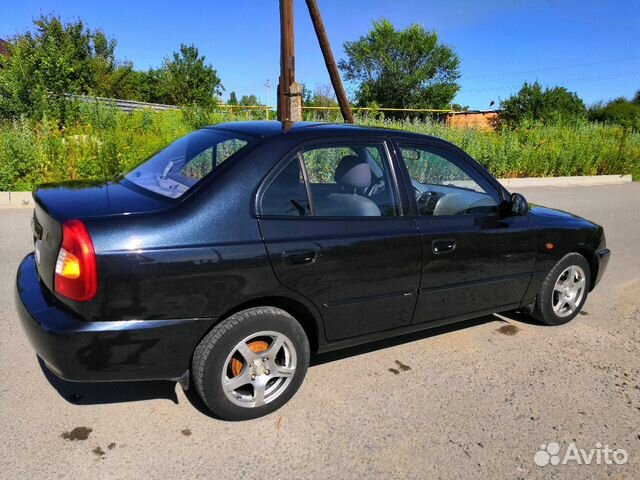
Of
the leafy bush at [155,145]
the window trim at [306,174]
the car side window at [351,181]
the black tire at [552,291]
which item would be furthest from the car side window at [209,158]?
the black tire at [552,291]

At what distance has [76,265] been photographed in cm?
238

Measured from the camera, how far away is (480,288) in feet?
12.0

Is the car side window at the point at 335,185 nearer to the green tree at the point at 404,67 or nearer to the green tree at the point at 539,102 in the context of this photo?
the green tree at the point at 539,102

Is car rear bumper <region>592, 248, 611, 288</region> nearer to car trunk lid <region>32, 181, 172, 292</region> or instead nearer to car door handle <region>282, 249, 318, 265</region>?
car door handle <region>282, 249, 318, 265</region>

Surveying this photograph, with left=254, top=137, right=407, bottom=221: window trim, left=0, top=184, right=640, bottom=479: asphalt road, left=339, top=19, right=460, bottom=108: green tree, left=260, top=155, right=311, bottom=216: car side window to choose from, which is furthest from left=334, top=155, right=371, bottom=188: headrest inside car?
left=339, top=19, right=460, bottom=108: green tree

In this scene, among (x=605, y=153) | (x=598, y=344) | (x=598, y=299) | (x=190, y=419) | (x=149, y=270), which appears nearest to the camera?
(x=149, y=270)

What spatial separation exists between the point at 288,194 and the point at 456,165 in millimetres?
1460

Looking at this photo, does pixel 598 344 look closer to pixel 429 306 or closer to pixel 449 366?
pixel 449 366

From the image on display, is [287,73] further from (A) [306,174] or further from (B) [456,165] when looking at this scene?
(A) [306,174]

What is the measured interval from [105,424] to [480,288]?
2.56 metres

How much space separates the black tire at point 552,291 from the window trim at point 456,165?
875 millimetres

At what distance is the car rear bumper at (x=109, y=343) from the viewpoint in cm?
239

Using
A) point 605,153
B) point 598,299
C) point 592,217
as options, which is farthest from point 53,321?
point 605,153

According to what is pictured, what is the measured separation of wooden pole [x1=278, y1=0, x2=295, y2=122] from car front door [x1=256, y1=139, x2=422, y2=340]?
655 centimetres
